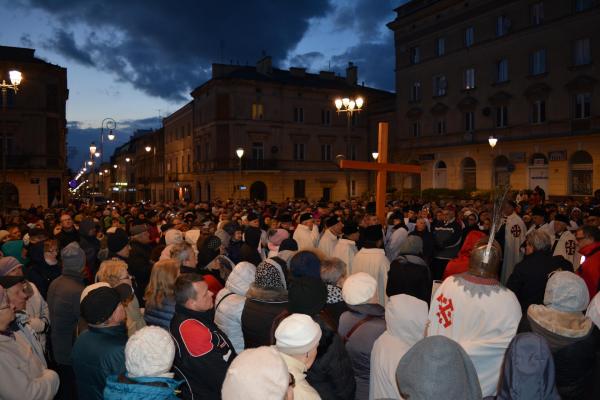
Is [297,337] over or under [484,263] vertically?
under

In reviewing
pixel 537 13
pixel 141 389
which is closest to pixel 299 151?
pixel 537 13

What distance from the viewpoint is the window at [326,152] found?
4831 cm

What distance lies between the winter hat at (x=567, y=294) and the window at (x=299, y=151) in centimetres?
4363

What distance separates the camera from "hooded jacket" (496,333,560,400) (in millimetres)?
2986

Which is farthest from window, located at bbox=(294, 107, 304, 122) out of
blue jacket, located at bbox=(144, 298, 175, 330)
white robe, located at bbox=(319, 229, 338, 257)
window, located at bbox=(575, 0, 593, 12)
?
Answer: blue jacket, located at bbox=(144, 298, 175, 330)

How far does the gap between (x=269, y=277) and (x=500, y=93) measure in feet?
107

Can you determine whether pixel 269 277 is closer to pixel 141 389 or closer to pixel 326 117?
pixel 141 389

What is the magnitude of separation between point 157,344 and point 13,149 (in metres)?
38.9

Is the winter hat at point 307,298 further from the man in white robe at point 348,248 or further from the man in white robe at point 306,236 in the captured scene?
the man in white robe at point 306,236

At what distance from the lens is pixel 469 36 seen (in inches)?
1371

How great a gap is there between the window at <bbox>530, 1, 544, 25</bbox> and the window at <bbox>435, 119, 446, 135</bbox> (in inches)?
362

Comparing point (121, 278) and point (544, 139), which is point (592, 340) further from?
point (544, 139)

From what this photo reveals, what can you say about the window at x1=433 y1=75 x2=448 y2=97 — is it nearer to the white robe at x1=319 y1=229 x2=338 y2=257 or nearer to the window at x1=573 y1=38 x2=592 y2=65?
the window at x1=573 y1=38 x2=592 y2=65

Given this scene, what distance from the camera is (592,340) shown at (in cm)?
384
